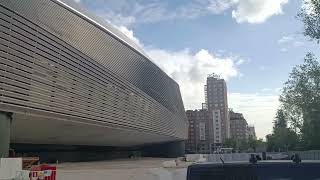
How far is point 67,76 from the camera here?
47531 millimetres

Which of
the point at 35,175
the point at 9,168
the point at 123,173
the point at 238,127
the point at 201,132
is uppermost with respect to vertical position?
the point at 238,127

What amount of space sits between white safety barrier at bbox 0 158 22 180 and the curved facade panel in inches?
790

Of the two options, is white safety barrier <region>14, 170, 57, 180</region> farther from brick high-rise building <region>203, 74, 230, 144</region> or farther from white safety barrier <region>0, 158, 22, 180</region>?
brick high-rise building <region>203, 74, 230, 144</region>

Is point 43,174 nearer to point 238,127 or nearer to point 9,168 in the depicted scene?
point 9,168

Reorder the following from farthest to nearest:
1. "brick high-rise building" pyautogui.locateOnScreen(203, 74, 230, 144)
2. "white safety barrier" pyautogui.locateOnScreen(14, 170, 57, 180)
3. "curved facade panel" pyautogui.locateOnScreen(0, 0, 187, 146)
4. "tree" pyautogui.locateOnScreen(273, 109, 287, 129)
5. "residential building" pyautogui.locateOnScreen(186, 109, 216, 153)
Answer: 1. "brick high-rise building" pyautogui.locateOnScreen(203, 74, 230, 144)
2. "residential building" pyautogui.locateOnScreen(186, 109, 216, 153)
3. "tree" pyautogui.locateOnScreen(273, 109, 287, 129)
4. "curved facade panel" pyautogui.locateOnScreen(0, 0, 187, 146)
5. "white safety barrier" pyautogui.locateOnScreen(14, 170, 57, 180)

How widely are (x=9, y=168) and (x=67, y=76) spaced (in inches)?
1256

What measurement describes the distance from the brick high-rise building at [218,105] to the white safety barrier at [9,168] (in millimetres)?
138840

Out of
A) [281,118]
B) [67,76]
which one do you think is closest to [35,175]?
[67,76]

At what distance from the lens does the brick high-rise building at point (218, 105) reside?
6122 inches

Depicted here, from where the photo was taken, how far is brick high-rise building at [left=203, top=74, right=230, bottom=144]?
510 feet

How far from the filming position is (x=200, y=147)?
158625 mm

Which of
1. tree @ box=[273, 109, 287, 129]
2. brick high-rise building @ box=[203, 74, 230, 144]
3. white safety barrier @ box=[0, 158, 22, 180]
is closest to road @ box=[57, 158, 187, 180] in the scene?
white safety barrier @ box=[0, 158, 22, 180]

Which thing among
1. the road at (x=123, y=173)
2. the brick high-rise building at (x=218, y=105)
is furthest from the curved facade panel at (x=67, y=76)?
the brick high-rise building at (x=218, y=105)

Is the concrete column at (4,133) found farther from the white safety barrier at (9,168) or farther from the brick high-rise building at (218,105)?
the brick high-rise building at (218,105)
